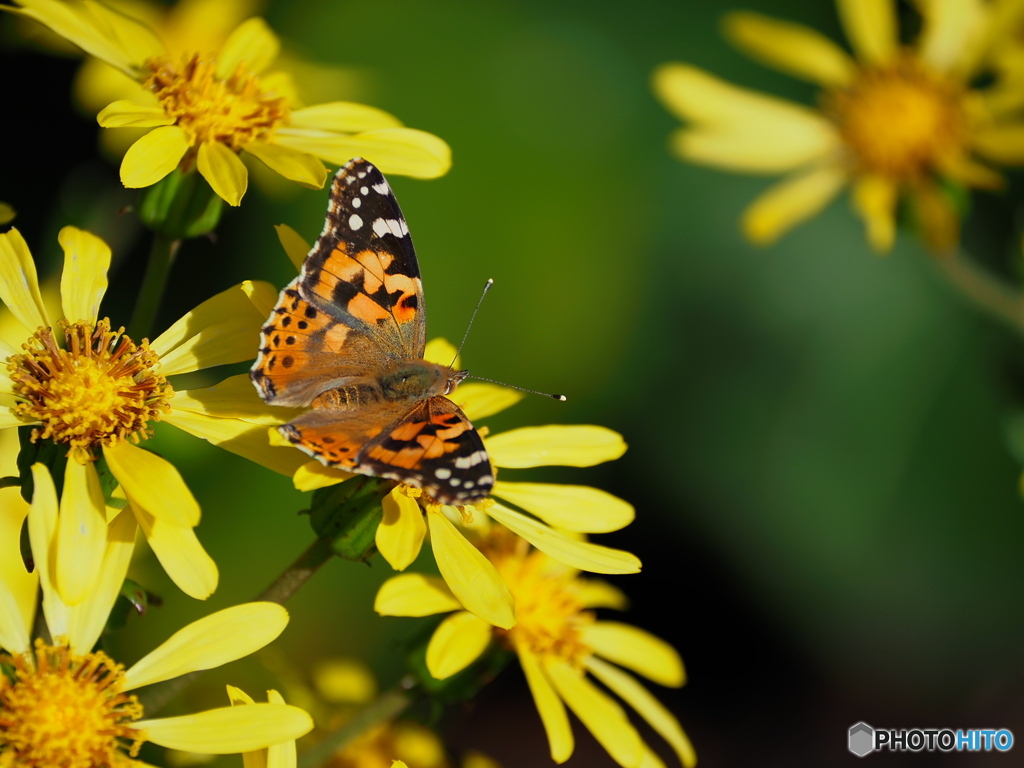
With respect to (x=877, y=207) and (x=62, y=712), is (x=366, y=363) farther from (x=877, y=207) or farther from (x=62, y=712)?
(x=877, y=207)

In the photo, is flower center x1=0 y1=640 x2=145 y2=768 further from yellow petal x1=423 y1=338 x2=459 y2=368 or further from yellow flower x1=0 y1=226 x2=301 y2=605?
yellow petal x1=423 y1=338 x2=459 y2=368

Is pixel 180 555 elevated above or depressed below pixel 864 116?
below

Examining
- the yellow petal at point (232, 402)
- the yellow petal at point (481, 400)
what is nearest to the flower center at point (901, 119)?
the yellow petal at point (481, 400)

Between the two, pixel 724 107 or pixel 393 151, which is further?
pixel 724 107

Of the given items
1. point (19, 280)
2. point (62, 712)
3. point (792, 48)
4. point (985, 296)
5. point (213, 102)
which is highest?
point (792, 48)

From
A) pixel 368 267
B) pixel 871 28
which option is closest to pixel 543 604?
pixel 368 267

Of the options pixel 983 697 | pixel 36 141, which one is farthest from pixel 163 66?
pixel 983 697

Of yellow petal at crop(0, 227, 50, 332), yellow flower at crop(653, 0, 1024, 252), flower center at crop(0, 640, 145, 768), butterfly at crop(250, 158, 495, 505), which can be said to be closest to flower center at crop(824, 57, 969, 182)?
yellow flower at crop(653, 0, 1024, 252)

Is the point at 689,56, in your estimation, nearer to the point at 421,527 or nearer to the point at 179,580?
the point at 421,527

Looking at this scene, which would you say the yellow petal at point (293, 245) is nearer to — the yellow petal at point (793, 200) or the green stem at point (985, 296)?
the yellow petal at point (793, 200)
